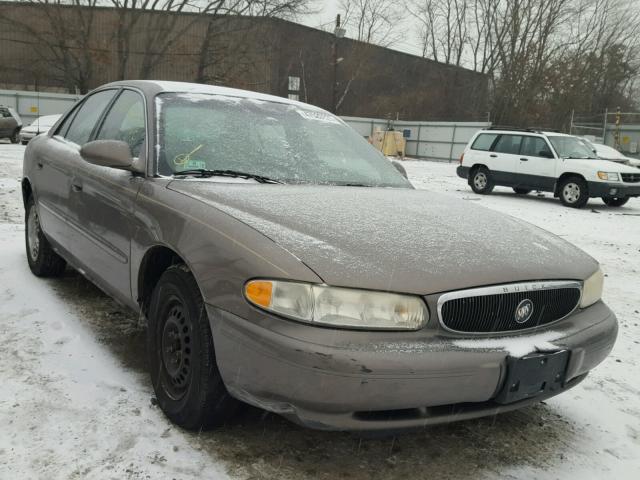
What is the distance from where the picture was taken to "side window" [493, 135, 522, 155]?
1398cm

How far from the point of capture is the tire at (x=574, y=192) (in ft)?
40.3

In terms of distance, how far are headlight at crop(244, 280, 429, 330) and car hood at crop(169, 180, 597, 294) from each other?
0.04 metres

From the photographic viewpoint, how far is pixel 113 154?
2.84 metres

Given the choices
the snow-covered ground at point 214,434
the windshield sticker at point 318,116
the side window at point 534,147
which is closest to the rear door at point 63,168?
the snow-covered ground at point 214,434

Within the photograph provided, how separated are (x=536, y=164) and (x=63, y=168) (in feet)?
38.3

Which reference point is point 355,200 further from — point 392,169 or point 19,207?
point 19,207

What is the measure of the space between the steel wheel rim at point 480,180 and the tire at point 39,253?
461 inches

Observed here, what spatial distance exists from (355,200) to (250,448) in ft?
3.99

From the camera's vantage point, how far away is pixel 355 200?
281cm

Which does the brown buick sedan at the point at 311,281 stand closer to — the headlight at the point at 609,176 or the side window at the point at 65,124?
the side window at the point at 65,124

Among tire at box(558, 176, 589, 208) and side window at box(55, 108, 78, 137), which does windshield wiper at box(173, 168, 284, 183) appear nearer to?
side window at box(55, 108, 78, 137)

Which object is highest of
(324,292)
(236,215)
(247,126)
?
(247,126)

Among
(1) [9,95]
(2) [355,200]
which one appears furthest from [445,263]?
(1) [9,95]

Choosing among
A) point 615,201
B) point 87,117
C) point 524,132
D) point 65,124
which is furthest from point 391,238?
point 524,132
